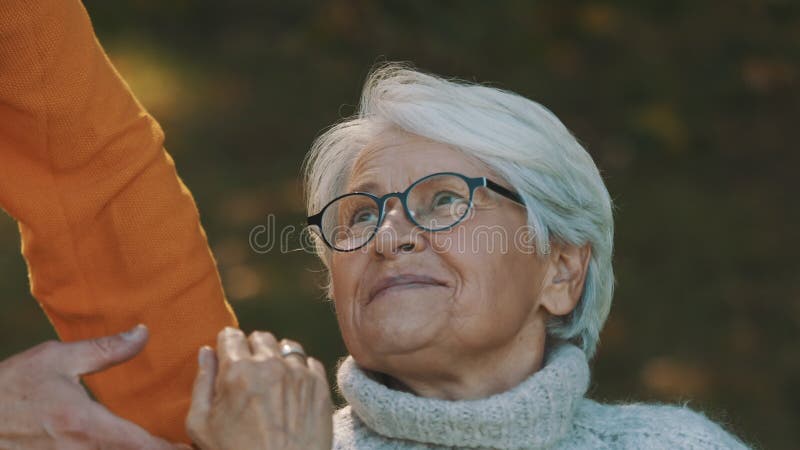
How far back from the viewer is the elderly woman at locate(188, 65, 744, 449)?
235 centimetres

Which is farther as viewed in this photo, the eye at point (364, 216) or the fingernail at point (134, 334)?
the eye at point (364, 216)

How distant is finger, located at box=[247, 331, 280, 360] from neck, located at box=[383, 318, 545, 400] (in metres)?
A: 0.31

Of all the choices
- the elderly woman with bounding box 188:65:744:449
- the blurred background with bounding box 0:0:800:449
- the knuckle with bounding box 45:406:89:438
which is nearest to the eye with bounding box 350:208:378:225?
the elderly woman with bounding box 188:65:744:449

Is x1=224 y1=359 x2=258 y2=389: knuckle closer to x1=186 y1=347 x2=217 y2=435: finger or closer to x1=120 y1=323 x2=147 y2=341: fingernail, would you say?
x1=186 y1=347 x2=217 y2=435: finger

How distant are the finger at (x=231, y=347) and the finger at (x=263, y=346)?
0.04ft

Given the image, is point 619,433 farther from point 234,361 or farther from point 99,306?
point 99,306

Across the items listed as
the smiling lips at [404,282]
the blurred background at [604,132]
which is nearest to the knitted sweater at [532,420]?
the smiling lips at [404,282]

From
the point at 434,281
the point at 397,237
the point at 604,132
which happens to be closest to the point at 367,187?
the point at 397,237

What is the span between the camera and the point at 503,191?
2.45 metres

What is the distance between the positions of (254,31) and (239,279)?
6.21ft

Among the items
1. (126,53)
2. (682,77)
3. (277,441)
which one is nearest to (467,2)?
(682,77)

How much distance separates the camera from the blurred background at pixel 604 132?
509 cm

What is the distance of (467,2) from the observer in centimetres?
603

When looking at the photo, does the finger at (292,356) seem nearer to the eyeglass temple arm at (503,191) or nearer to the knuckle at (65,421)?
the knuckle at (65,421)
